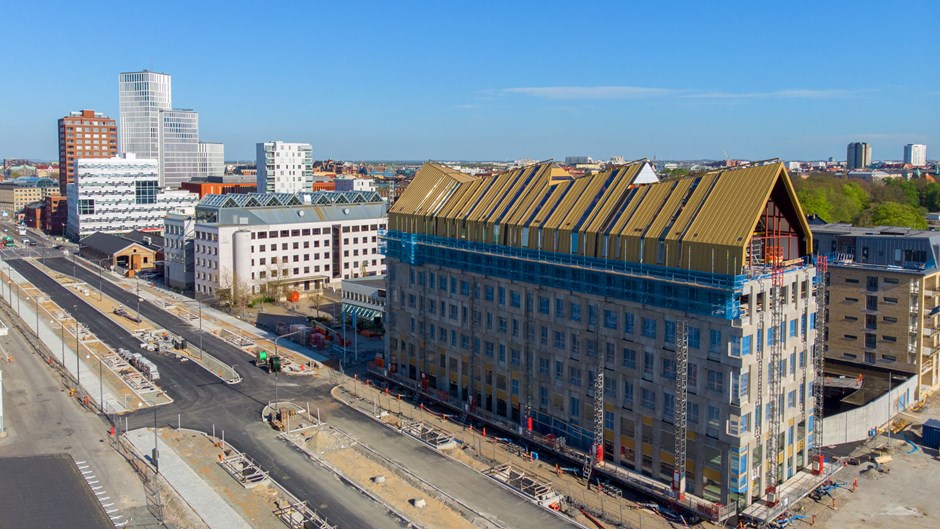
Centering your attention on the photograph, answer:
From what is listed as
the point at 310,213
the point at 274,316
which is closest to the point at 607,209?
the point at 274,316

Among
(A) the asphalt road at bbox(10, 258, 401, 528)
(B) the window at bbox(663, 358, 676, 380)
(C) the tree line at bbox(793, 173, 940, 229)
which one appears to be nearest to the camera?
(A) the asphalt road at bbox(10, 258, 401, 528)

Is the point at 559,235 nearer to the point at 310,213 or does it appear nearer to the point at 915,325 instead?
the point at 915,325

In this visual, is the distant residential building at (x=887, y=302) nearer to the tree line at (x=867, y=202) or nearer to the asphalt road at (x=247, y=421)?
the tree line at (x=867, y=202)

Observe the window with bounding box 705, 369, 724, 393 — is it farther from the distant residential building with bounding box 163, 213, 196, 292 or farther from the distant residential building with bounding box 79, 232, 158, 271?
the distant residential building with bounding box 79, 232, 158, 271

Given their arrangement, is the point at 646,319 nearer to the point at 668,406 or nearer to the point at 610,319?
the point at 610,319

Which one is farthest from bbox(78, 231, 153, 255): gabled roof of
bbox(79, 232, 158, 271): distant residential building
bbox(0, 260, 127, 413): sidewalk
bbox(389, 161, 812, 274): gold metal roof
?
bbox(389, 161, 812, 274): gold metal roof

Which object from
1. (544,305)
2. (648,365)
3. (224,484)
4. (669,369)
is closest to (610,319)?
(648,365)
